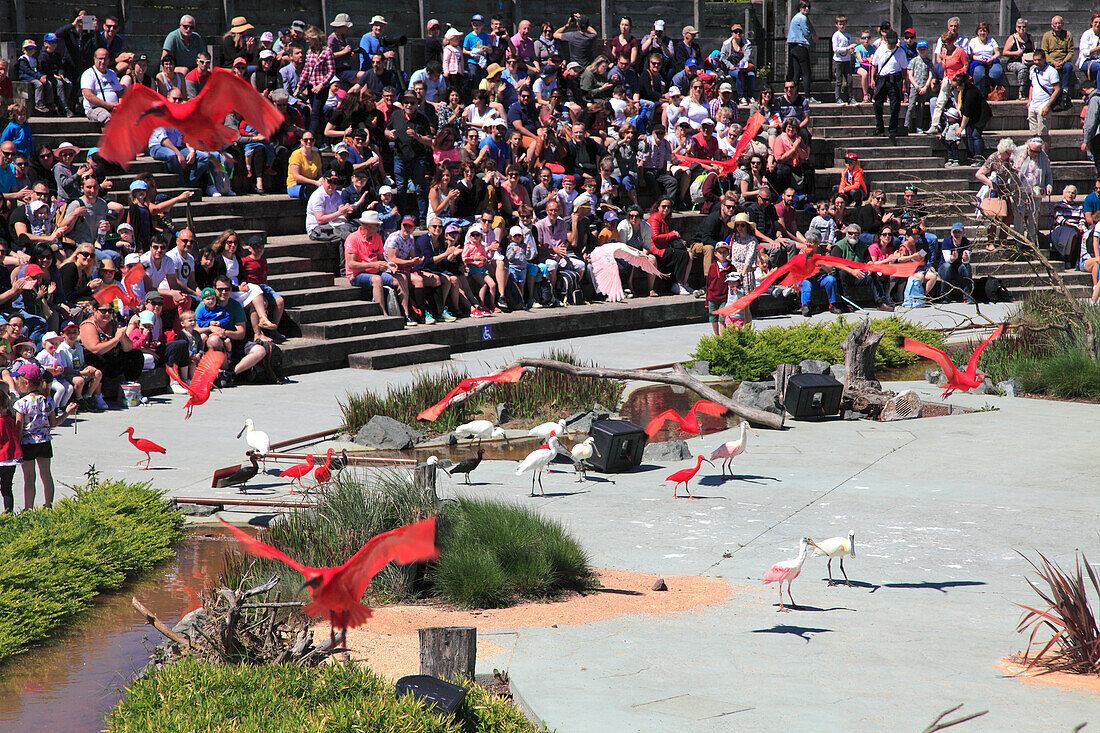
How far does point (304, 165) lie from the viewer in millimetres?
17188

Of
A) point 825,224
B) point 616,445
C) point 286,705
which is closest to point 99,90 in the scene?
point 616,445

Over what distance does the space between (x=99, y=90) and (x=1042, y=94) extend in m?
17.9

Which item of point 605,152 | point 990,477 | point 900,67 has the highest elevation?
point 900,67

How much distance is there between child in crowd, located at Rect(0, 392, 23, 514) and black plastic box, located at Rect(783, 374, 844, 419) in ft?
24.0

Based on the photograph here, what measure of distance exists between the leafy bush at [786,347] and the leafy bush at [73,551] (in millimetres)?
7535

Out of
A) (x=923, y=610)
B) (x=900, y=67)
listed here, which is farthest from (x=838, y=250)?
(x=923, y=610)

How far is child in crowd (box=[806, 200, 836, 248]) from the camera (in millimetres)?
20000

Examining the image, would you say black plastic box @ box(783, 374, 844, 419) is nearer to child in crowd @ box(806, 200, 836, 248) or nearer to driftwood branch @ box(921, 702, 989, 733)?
driftwood branch @ box(921, 702, 989, 733)

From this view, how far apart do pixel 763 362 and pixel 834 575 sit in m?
6.84

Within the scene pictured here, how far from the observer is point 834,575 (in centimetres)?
759

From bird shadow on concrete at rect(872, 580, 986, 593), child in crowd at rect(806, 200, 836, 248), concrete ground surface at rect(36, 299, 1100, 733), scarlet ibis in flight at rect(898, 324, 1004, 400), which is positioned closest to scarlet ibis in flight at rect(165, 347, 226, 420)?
concrete ground surface at rect(36, 299, 1100, 733)

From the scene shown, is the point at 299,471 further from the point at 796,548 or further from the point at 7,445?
the point at 796,548

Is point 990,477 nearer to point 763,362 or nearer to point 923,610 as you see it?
point 923,610

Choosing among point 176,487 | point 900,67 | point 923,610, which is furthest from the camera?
point 900,67
